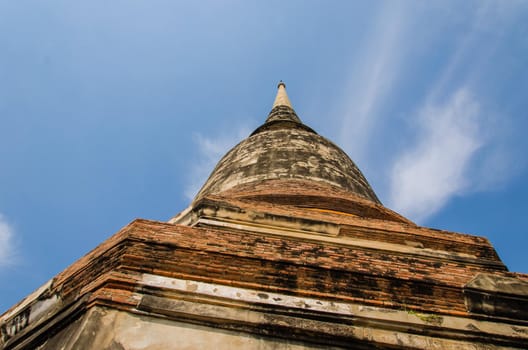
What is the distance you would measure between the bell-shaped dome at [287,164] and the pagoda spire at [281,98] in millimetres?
5531

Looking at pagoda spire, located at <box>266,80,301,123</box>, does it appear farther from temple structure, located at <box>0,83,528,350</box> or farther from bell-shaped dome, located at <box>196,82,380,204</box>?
temple structure, located at <box>0,83,528,350</box>

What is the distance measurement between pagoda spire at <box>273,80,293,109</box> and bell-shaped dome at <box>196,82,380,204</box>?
5531 millimetres

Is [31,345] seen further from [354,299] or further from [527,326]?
[527,326]

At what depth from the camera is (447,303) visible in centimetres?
359

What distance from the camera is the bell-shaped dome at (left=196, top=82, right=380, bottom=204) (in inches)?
310

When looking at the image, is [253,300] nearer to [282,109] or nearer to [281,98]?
[282,109]

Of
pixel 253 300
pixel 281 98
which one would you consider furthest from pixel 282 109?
pixel 253 300

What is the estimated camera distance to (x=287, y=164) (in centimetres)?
811

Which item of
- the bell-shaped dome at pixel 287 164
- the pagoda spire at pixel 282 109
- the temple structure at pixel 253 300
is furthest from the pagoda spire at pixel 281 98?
the temple structure at pixel 253 300

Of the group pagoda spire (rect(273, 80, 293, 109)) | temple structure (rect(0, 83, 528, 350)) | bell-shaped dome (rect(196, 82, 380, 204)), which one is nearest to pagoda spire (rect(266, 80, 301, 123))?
pagoda spire (rect(273, 80, 293, 109))

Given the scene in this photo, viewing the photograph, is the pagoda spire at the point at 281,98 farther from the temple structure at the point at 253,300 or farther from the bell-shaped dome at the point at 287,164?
the temple structure at the point at 253,300

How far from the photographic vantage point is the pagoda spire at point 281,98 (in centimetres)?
1529

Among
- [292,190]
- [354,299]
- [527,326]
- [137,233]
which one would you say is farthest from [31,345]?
[292,190]

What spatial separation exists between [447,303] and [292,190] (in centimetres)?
331
